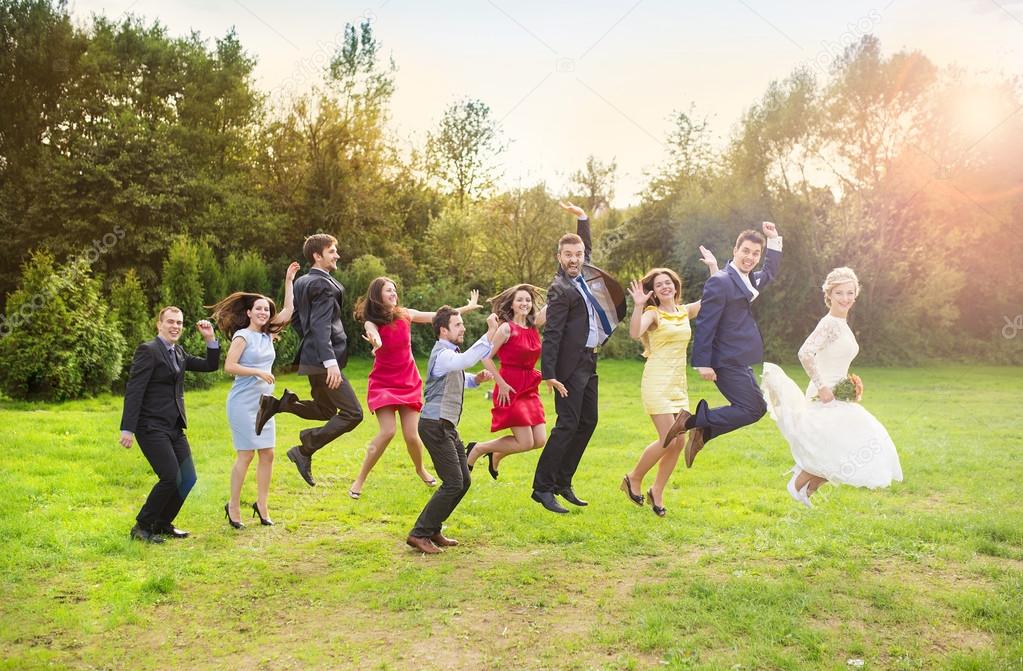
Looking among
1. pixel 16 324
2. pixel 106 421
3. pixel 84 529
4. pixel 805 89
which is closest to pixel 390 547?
pixel 84 529

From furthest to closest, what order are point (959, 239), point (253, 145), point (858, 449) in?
point (253, 145) → point (959, 239) → point (858, 449)

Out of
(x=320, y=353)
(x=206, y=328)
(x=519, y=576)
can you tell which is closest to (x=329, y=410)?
(x=320, y=353)

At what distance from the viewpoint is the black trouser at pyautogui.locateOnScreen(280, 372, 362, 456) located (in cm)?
838

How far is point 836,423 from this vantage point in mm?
7246

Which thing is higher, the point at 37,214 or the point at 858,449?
the point at 37,214

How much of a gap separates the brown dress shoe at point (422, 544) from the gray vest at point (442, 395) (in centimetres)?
109

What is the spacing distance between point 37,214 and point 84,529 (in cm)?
2712

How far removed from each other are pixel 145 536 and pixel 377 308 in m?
2.96

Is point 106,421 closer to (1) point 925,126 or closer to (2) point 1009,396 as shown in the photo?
(2) point 1009,396

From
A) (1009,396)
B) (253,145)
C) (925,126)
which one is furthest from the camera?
(253,145)

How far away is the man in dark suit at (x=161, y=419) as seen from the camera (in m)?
7.84

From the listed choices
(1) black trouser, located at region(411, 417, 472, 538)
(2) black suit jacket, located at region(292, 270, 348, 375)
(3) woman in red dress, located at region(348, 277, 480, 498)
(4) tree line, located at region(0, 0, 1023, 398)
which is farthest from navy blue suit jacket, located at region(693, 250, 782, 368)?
(4) tree line, located at region(0, 0, 1023, 398)

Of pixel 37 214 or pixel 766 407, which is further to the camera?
pixel 37 214

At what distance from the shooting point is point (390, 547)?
8.02 meters
